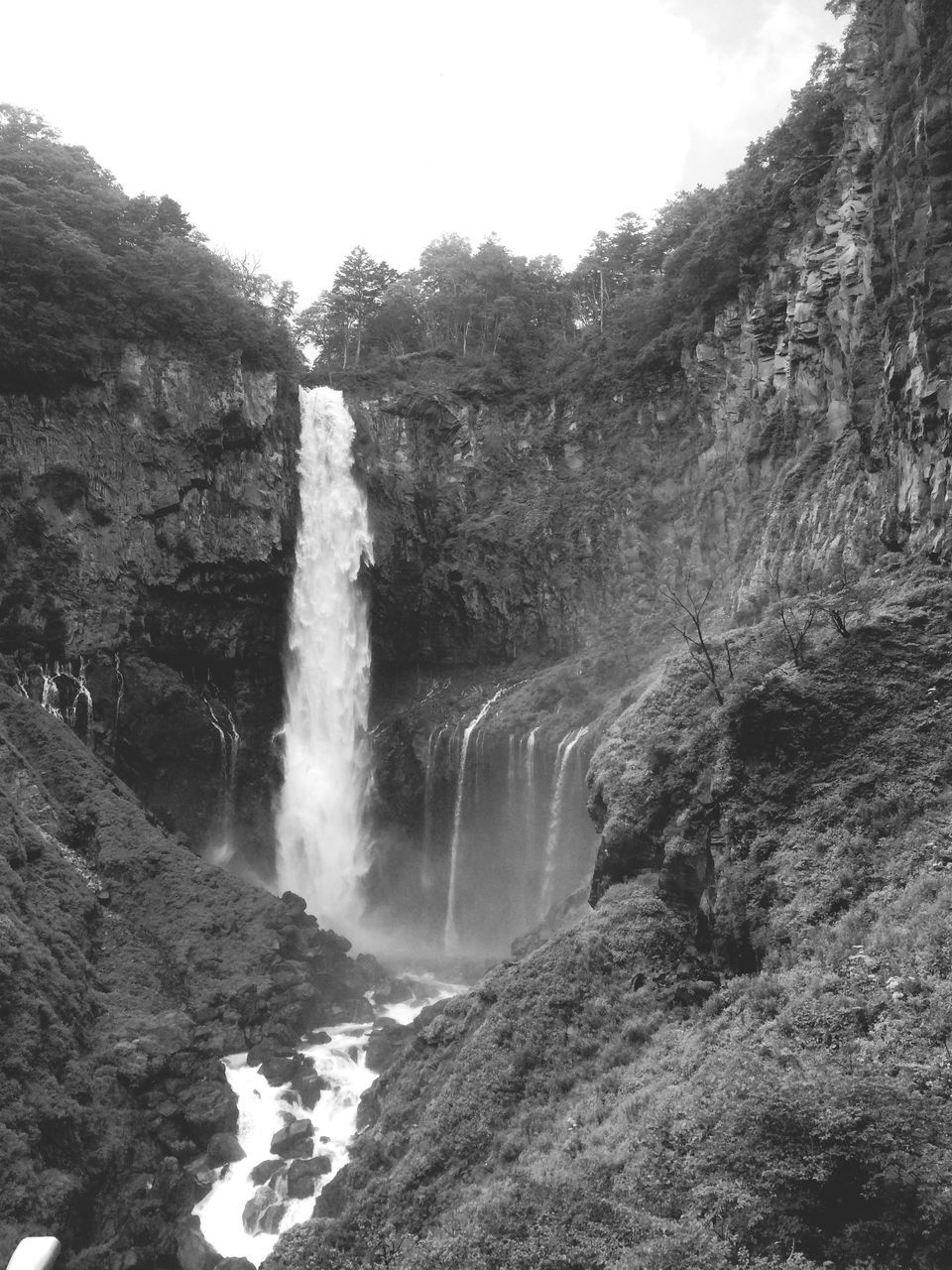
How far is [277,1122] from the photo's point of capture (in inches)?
614

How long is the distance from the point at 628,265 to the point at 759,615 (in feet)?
100

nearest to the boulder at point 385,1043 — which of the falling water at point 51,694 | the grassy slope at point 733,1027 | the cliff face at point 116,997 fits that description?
the cliff face at point 116,997

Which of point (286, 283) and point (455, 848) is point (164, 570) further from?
point (286, 283)

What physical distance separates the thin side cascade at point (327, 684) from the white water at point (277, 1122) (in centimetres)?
1010

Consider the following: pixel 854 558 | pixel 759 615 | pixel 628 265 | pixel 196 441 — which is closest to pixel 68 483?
pixel 196 441

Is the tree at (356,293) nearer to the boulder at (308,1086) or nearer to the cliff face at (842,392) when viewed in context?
the cliff face at (842,392)

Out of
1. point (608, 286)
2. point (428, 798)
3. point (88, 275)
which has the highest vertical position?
point (608, 286)

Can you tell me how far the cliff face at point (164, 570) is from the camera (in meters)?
26.4

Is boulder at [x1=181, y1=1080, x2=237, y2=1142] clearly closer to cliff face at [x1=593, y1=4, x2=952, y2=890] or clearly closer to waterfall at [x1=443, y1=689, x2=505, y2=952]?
cliff face at [x1=593, y1=4, x2=952, y2=890]

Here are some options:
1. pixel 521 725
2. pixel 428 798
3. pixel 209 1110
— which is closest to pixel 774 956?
pixel 209 1110

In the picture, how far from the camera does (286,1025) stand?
716 inches

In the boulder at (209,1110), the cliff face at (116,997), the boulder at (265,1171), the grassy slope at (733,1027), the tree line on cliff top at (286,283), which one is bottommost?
the boulder at (265,1171)

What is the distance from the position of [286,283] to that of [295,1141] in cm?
4056

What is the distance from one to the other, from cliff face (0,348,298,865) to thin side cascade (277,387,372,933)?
36.1 inches
